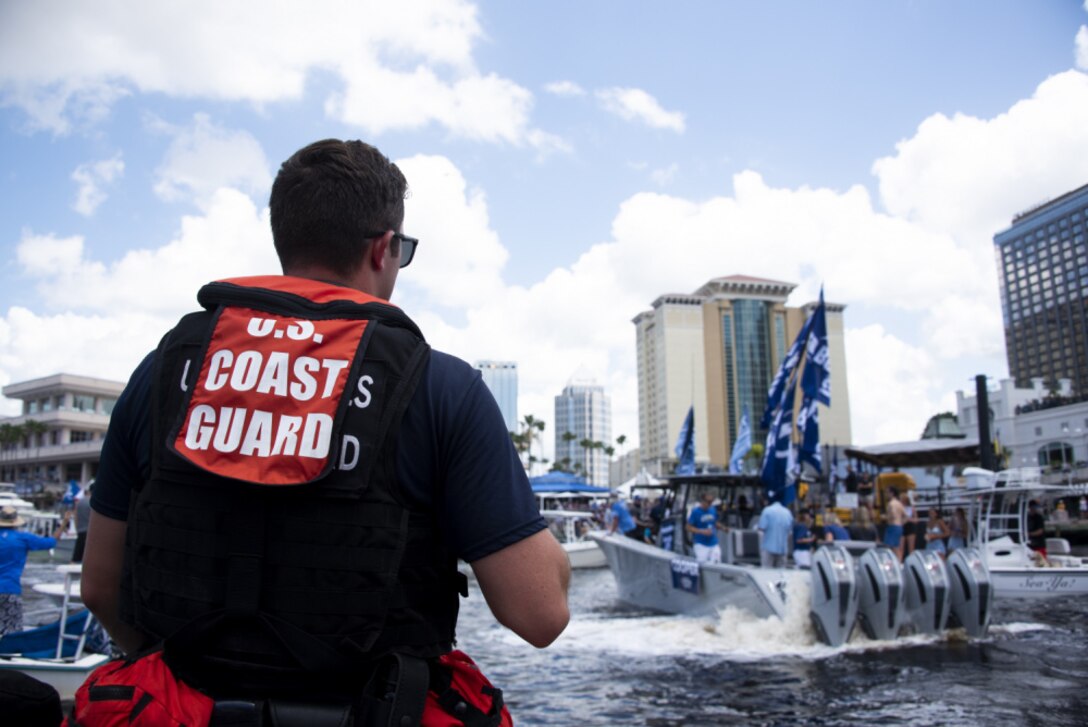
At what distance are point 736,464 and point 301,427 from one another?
18.2 metres

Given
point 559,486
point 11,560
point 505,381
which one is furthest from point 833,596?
point 505,381

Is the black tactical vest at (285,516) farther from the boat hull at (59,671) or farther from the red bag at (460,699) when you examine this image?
the boat hull at (59,671)

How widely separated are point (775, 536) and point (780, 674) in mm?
3076

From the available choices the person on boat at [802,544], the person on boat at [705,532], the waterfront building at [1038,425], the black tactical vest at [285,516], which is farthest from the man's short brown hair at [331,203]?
the waterfront building at [1038,425]

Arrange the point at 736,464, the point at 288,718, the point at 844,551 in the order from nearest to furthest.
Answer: the point at 288,718 < the point at 844,551 < the point at 736,464

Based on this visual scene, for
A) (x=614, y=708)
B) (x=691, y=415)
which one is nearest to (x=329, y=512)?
(x=614, y=708)

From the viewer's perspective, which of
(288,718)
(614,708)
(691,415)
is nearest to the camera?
(288,718)

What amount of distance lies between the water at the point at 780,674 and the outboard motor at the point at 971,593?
0.23 meters

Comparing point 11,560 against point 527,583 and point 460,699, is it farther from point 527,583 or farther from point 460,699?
point 527,583

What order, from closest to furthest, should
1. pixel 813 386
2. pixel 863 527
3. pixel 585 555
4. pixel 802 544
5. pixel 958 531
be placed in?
pixel 802 544, pixel 813 386, pixel 863 527, pixel 958 531, pixel 585 555

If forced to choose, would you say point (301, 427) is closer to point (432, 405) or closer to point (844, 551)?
point (432, 405)

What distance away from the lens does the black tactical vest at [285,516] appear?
1.34 meters

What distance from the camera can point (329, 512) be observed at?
137 cm

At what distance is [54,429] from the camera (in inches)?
2709
